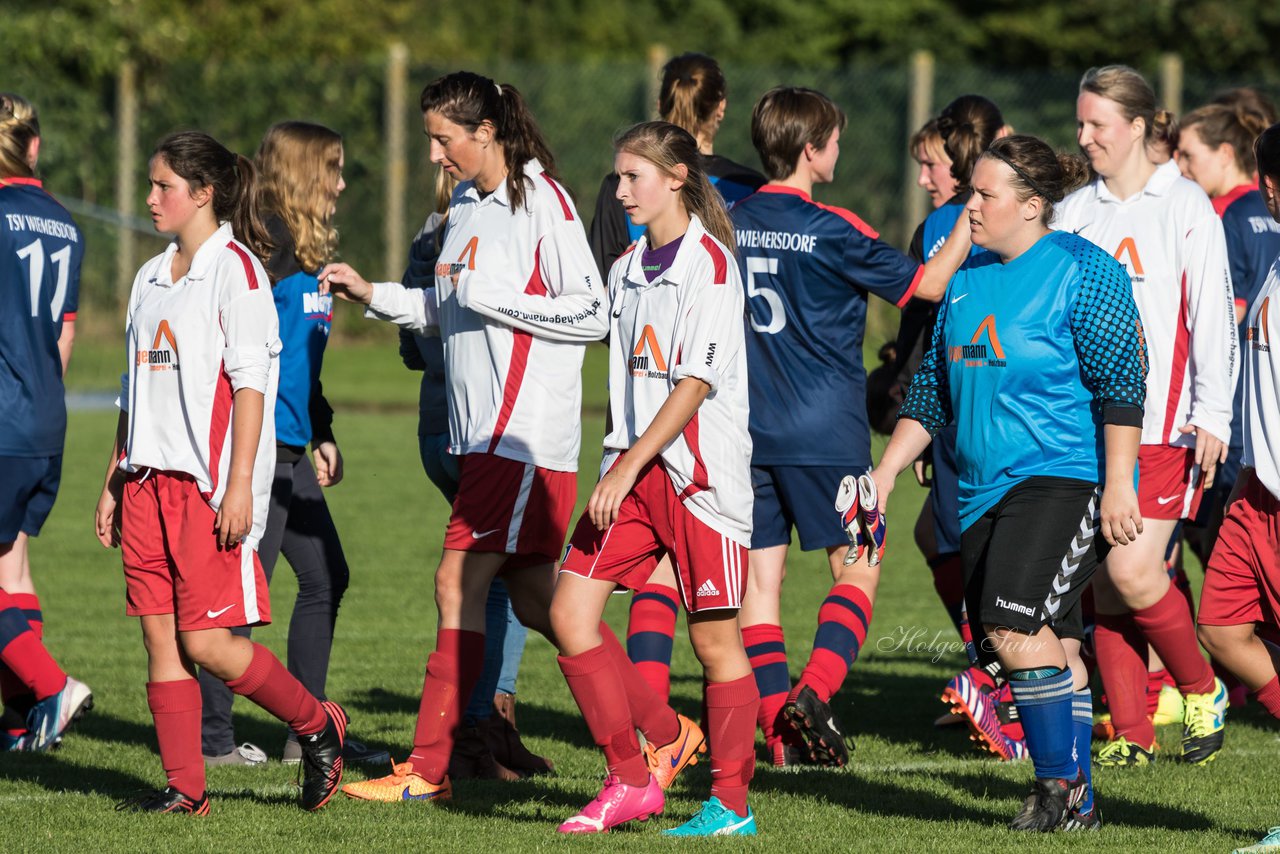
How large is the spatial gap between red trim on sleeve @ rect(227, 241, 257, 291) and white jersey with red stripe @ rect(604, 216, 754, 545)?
105cm

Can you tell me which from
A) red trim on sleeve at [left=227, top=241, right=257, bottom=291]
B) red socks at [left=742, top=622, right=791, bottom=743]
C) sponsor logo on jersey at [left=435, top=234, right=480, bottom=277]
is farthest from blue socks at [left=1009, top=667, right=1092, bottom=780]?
red trim on sleeve at [left=227, top=241, right=257, bottom=291]

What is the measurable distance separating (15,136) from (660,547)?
9.62 ft

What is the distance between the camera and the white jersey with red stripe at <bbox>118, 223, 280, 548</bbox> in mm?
5129

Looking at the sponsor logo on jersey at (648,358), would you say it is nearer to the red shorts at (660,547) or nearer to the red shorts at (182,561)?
the red shorts at (660,547)

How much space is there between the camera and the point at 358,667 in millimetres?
7902

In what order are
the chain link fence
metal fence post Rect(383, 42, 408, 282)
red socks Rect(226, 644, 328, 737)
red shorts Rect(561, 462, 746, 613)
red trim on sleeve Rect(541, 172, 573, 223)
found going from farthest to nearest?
metal fence post Rect(383, 42, 408, 282)
the chain link fence
red trim on sleeve Rect(541, 172, 573, 223)
red socks Rect(226, 644, 328, 737)
red shorts Rect(561, 462, 746, 613)

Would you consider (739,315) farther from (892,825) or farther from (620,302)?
(892,825)

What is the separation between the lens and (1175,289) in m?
6.14

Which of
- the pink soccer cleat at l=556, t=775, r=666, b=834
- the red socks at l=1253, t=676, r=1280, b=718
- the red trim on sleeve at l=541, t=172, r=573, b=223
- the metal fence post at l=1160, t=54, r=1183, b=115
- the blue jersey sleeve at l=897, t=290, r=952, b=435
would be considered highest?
the metal fence post at l=1160, t=54, r=1183, b=115

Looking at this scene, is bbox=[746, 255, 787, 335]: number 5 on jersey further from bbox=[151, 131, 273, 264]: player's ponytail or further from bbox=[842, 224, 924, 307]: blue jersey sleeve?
bbox=[151, 131, 273, 264]: player's ponytail

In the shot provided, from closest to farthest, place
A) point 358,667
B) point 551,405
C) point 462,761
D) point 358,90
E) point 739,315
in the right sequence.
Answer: point 739,315, point 551,405, point 462,761, point 358,667, point 358,90

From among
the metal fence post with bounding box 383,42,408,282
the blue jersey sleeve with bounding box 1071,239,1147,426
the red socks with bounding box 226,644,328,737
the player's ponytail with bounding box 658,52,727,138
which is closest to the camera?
the blue jersey sleeve with bounding box 1071,239,1147,426

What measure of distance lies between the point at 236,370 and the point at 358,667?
303cm

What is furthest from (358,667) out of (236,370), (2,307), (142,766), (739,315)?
(739,315)
